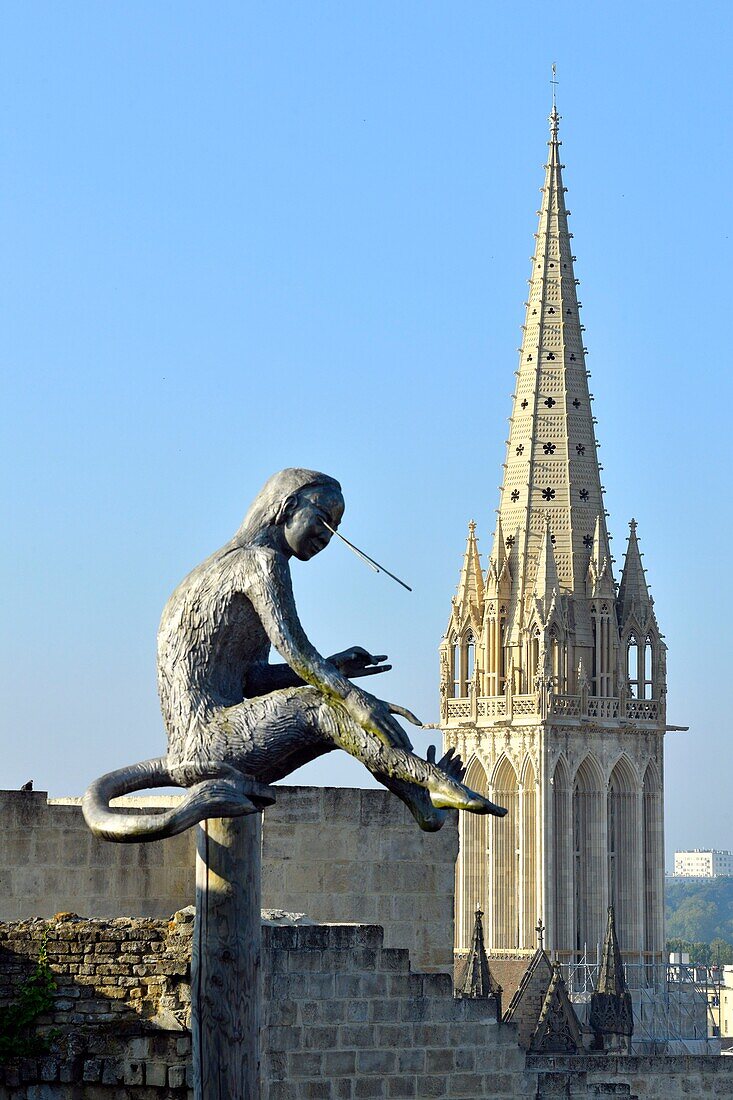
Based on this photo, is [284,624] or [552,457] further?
[552,457]

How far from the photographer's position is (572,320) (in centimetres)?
12569

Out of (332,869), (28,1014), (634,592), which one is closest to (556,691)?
(634,592)

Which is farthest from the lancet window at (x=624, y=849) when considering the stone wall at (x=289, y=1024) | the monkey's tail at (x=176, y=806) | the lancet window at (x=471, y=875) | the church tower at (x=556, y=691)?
the monkey's tail at (x=176, y=806)

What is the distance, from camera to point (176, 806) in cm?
748

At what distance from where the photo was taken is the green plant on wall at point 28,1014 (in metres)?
10.4

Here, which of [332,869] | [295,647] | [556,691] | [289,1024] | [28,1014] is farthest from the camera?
[556,691]

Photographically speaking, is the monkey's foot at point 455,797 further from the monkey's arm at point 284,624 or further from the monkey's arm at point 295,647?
the monkey's arm at point 284,624

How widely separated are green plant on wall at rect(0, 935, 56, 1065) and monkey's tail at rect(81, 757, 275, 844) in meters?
2.84

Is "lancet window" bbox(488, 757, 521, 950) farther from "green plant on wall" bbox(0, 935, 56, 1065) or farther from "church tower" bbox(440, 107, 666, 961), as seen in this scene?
"green plant on wall" bbox(0, 935, 56, 1065)

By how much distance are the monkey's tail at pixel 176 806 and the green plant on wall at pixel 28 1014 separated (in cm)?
284

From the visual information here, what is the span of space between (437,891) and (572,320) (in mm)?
110444

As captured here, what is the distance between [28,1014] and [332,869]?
18.5 ft

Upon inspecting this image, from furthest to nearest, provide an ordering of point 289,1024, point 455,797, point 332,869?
point 332,869
point 289,1024
point 455,797

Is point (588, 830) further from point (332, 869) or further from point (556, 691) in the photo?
point (332, 869)
